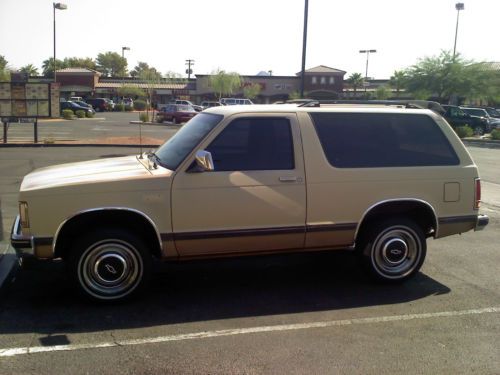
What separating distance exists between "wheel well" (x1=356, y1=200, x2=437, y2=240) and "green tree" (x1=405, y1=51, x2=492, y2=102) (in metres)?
43.6

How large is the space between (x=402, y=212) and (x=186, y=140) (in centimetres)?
235

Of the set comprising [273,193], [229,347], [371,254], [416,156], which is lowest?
[229,347]

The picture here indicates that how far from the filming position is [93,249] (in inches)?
180

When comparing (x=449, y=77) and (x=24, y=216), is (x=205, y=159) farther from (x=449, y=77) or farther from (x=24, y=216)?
(x=449, y=77)

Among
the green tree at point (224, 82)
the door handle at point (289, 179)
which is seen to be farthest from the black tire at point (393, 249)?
the green tree at point (224, 82)

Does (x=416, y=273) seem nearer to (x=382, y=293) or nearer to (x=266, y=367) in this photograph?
(x=382, y=293)

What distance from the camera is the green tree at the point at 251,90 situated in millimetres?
72875

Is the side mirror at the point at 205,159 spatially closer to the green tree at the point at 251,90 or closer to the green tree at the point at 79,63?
the green tree at the point at 251,90

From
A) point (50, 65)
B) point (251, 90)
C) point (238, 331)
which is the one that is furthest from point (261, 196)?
point (50, 65)

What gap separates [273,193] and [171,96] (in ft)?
253

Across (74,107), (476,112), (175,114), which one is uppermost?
(476,112)

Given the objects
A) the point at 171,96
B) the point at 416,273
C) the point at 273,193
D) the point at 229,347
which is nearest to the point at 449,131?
the point at 416,273

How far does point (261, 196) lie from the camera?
480cm

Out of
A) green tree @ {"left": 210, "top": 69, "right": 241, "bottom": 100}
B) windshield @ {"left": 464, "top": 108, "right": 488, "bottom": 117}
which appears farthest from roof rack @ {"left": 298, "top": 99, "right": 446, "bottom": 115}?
green tree @ {"left": 210, "top": 69, "right": 241, "bottom": 100}
